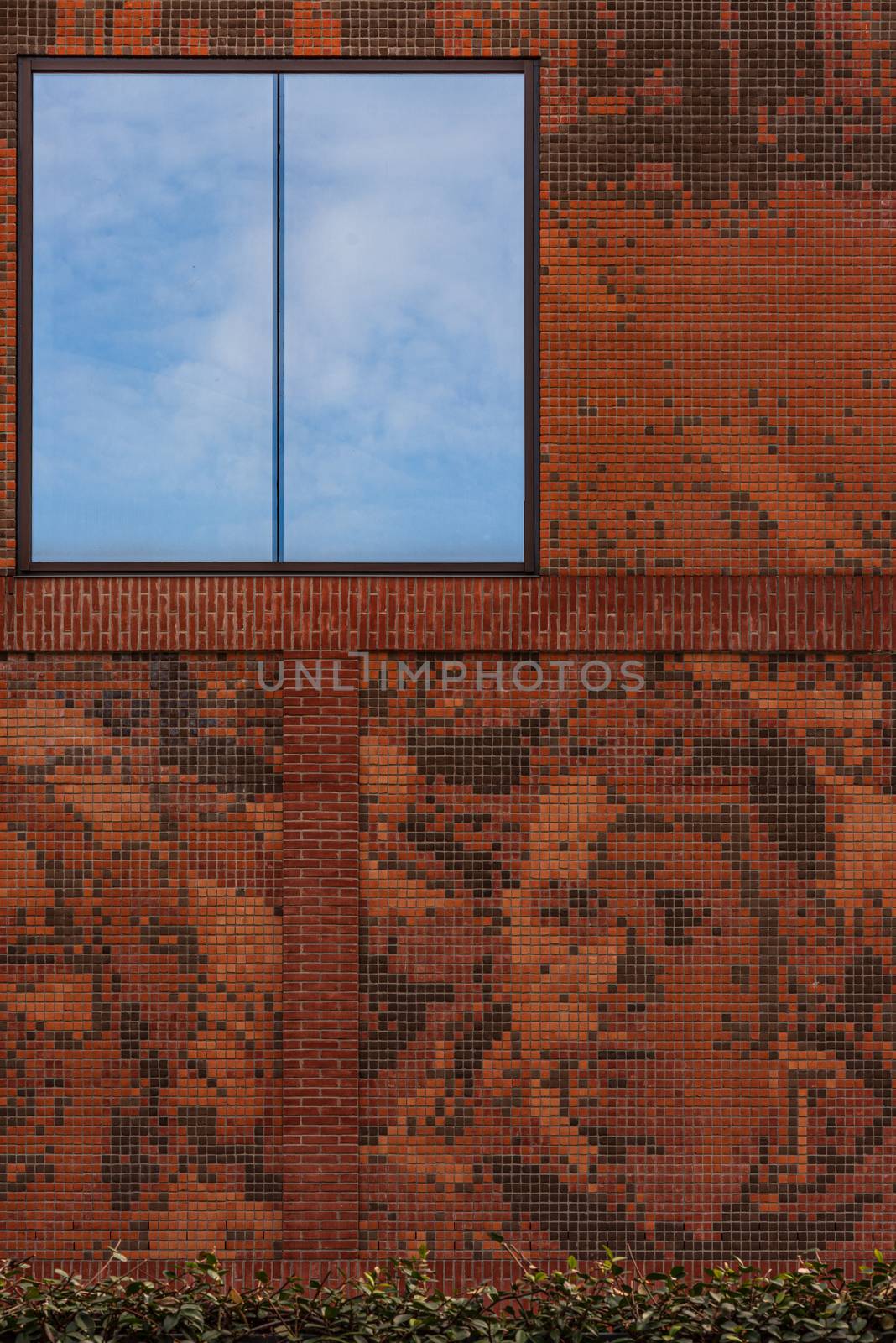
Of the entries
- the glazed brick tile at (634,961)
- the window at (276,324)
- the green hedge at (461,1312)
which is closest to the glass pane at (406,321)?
A: the window at (276,324)

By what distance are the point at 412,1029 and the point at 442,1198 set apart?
1062mm

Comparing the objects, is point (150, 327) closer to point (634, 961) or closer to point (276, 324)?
point (276, 324)

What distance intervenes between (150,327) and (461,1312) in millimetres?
5969

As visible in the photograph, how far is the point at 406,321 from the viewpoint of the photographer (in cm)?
667

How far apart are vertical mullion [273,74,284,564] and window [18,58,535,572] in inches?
0.6

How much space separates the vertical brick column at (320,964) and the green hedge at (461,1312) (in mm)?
1751

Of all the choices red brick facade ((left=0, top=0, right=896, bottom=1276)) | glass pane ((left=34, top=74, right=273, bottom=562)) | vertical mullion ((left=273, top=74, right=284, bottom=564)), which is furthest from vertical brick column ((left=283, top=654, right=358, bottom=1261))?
glass pane ((left=34, top=74, right=273, bottom=562))

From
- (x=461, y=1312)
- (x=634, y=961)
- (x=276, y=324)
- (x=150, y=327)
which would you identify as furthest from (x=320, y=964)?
(x=150, y=327)

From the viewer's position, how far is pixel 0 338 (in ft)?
21.6

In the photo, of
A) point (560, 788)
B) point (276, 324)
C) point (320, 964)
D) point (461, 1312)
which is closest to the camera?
point (461, 1312)

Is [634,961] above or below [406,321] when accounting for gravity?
below

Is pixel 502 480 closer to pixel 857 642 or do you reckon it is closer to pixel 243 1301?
pixel 857 642

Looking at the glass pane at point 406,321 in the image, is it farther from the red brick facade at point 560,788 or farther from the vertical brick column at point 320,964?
the vertical brick column at point 320,964

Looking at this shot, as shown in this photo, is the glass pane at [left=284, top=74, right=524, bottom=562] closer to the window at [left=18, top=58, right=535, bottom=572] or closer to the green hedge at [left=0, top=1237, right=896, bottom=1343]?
the window at [left=18, top=58, right=535, bottom=572]
